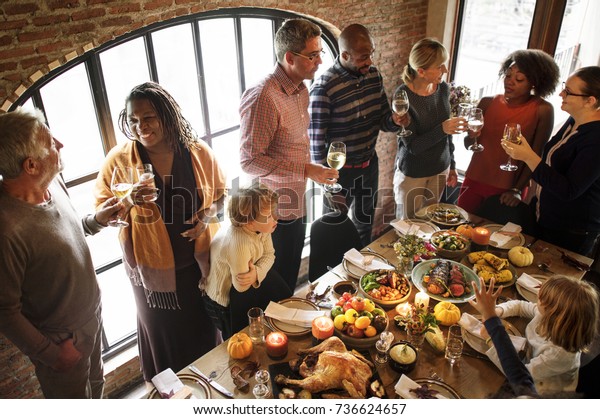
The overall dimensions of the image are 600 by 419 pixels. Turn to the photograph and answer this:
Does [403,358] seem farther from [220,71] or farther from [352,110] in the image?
[220,71]

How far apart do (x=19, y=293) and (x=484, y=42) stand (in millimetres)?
4610

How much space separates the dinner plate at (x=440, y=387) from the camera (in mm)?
Result: 1840

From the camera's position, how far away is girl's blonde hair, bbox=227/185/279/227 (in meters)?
2.25

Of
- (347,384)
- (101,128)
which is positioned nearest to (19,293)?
(101,128)

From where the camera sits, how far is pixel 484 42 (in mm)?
4570

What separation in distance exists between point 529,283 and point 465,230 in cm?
55

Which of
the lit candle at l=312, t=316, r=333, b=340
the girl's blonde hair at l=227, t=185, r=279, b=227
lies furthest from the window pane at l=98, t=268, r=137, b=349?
the lit candle at l=312, t=316, r=333, b=340

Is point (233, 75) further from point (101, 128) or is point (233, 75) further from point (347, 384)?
point (347, 384)

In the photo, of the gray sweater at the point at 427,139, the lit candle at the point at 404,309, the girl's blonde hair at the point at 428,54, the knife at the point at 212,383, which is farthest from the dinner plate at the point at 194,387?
the girl's blonde hair at the point at 428,54

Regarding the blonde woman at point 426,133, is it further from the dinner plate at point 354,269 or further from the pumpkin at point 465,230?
the dinner plate at point 354,269

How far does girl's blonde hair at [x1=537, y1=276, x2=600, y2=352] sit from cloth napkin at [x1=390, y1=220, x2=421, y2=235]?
112 centimetres

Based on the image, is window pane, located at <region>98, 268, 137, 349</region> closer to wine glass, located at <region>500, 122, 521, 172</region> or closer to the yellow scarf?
the yellow scarf

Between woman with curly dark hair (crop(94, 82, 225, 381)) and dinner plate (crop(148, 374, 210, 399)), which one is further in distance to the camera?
woman with curly dark hair (crop(94, 82, 225, 381))

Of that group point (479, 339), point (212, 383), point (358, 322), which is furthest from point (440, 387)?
point (212, 383)
